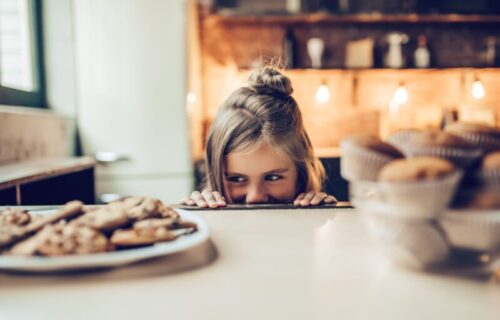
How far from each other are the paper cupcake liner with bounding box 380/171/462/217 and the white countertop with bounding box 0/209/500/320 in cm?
9

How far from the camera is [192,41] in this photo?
3189 millimetres

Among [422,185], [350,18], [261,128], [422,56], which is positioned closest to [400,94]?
[422,56]

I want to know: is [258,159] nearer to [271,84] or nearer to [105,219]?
[271,84]

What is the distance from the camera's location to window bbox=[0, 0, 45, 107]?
2.53 meters

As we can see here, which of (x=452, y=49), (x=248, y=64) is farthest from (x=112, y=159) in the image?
(x=452, y=49)

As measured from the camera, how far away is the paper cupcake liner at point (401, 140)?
517 millimetres

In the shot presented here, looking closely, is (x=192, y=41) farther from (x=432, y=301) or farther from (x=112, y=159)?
(x=432, y=301)

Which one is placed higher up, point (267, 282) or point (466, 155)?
point (466, 155)

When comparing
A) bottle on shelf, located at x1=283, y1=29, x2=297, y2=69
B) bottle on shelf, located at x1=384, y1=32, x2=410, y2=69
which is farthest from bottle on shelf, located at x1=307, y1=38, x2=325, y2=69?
bottle on shelf, located at x1=384, y1=32, x2=410, y2=69

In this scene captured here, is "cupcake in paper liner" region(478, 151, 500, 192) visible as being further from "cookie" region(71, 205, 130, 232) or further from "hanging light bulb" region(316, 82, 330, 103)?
"hanging light bulb" region(316, 82, 330, 103)

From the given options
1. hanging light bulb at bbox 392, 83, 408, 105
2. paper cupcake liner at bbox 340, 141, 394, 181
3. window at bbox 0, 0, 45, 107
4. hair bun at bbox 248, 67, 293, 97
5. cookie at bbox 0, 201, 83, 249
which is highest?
window at bbox 0, 0, 45, 107

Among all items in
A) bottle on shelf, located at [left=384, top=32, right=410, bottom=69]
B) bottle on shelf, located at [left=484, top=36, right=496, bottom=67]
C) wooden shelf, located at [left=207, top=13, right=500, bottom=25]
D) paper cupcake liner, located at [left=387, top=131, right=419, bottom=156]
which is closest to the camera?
paper cupcake liner, located at [left=387, top=131, right=419, bottom=156]

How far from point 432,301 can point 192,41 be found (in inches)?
118

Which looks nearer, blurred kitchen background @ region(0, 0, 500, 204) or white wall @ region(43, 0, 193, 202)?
blurred kitchen background @ region(0, 0, 500, 204)
